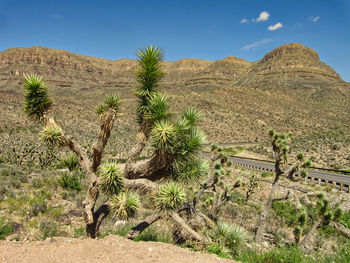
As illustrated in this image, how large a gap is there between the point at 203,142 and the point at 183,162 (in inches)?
27.5

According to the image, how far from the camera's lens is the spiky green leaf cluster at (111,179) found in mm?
4824

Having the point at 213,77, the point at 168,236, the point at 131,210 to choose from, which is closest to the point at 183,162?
the point at 131,210

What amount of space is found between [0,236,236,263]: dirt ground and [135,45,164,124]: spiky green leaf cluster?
3042 mm

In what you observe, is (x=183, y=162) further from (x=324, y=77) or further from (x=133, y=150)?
(x=324, y=77)

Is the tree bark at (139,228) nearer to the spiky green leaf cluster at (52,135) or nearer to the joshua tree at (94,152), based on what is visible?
the joshua tree at (94,152)

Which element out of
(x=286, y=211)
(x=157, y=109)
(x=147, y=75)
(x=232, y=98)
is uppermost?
(x=232, y=98)

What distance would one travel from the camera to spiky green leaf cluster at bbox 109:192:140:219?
15.4ft

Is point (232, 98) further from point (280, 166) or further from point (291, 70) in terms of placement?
point (280, 166)

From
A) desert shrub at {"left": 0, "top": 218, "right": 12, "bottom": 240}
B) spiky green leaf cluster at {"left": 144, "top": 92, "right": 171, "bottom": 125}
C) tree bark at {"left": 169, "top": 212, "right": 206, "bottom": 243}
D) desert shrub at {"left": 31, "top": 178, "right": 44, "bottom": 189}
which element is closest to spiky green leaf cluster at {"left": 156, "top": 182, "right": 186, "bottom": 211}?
tree bark at {"left": 169, "top": 212, "right": 206, "bottom": 243}

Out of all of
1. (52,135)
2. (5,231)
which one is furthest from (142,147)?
(5,231)

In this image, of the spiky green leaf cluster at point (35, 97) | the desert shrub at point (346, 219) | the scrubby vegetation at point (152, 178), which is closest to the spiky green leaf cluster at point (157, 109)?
the scrubby vegetation at point (152, 178)

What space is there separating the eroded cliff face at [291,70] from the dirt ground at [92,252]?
9190 centimetres

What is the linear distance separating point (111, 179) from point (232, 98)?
69220 millimetres

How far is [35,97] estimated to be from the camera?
563cm
